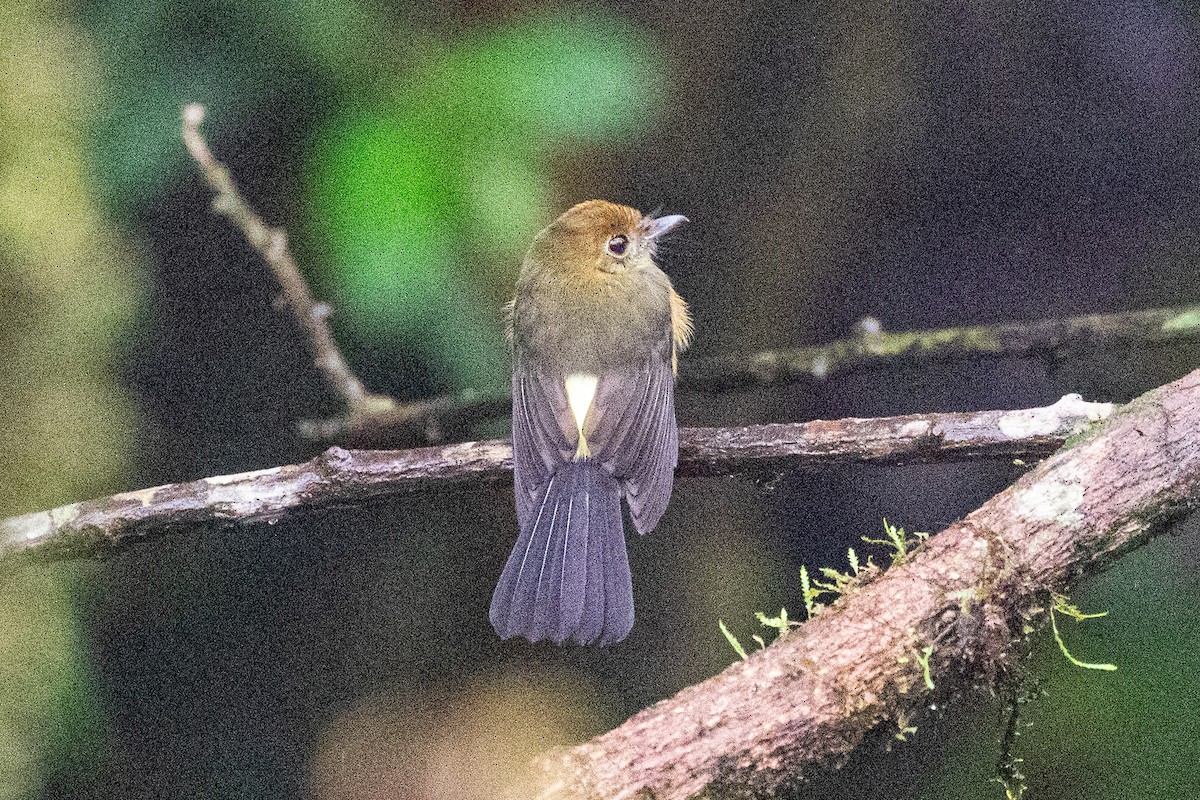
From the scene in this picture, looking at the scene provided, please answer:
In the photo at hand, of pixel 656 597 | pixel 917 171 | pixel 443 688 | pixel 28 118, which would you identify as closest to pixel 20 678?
pixel 443 688

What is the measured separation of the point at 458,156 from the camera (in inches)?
68.0

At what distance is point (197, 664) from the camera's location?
1.73m

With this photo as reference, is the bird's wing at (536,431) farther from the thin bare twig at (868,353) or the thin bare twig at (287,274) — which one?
the thin bare twig at (287,274)

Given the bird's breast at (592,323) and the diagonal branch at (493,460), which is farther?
the bird's breast at (592,323)

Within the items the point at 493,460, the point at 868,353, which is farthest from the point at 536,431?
the point at 868,353

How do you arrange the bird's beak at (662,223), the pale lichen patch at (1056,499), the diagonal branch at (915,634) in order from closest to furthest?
the diagonal branch at (915,634) < the pale lichen patch at (1056,499) < the bird's beak at (662,223)

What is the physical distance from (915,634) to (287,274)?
3.66 feet

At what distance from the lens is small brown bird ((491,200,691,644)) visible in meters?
1.73

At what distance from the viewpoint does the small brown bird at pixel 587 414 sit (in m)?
1.73

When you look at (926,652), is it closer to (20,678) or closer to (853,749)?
(853,749)

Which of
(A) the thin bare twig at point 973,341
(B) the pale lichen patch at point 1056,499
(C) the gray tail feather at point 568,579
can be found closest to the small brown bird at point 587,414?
(C) the gray tail feather at point 568,579

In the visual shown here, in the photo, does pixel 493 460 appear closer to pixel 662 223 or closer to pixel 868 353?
pixel 662 223

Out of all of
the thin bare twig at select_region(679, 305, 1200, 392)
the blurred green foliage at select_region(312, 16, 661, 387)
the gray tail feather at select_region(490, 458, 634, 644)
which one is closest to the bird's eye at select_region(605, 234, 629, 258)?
the blurred green foliage at select_region(312, 16, 661, 387)

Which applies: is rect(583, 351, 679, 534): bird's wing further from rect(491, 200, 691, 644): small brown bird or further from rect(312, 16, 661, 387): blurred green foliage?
rect(312, 16, 661, 387): blurred green foliage
